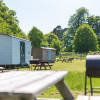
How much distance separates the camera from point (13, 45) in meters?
20.2

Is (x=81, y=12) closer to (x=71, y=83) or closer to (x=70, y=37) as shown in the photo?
(x=70, y=37)

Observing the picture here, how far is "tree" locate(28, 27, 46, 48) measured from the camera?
56.2 meters

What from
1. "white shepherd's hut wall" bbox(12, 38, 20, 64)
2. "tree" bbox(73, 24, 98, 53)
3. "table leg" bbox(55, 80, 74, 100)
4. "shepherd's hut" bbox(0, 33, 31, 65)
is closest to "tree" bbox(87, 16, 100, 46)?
"tree" bbox(73, 24, 98, 53)

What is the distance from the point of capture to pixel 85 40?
5909 cm

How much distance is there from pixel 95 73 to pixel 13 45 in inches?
624

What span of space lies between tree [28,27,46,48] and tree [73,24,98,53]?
886 cm

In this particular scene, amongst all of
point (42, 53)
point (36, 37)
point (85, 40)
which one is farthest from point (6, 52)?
point (85, 40)

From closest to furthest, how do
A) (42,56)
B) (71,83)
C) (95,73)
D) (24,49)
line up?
(95,73) → (71,83) → (24,49) → (42,56)

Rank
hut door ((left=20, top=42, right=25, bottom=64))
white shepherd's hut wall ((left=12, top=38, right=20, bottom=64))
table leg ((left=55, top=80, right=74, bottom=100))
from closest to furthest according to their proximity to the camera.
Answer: table leg ((left=55, top=80, right=74, bottom=100)) → white shepherd's hut wall ((left=12, top=38, right=20, bottom=64)) → hut door ((left=20, top=42, right=25, bottom=64))

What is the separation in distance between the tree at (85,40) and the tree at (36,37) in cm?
886


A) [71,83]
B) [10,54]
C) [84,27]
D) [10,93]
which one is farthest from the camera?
[84,27]

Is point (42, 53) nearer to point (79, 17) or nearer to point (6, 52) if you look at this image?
point (6, 52)

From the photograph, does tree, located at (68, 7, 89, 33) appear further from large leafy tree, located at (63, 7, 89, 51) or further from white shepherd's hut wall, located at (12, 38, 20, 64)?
white shepherd's hut wall, located at (12, 38, 20, 64)

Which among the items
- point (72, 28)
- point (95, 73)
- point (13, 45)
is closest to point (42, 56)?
point (13, 45)
